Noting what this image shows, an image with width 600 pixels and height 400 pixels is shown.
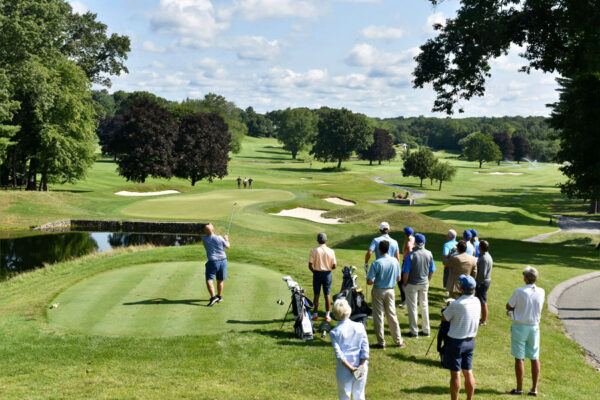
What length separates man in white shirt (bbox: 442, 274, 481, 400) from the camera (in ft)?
25.7

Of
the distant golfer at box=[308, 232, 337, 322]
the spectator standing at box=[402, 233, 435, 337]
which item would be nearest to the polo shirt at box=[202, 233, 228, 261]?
the distant golfer at box=[308, 232, 337, 322]

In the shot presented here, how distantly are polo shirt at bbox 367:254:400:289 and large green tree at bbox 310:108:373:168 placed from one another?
365ft

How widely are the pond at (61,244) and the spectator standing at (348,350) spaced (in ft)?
68.7

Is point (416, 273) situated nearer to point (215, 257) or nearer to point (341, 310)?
point (341, 310)

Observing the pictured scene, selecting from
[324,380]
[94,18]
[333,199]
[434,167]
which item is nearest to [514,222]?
[333,199]

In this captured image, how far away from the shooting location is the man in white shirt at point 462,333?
7848 millimetres

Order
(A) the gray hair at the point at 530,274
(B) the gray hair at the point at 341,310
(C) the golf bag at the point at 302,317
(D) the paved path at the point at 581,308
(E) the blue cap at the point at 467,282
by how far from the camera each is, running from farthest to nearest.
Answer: (D) the paved path at the point at 581,308, (C) the golf bag at the point at 302,317, (A) the gray hair at the point at 530,274, (E) the blue cap at the point at 467,282, (B) the gray hair at the point at 341,310

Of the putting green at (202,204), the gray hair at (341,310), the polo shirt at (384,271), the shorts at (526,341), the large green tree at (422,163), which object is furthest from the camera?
the large green tree at (422,163)

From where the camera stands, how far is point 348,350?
666 centimetres

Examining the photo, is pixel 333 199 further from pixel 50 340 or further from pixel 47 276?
pixel 50 340

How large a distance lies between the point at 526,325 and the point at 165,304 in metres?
8.62

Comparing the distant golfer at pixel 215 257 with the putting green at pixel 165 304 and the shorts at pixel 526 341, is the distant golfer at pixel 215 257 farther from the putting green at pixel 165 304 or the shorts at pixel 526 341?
the shorts at pixel 526 341

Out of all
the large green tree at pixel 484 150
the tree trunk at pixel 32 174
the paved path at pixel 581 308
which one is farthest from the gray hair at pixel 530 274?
the large green tree at pixel 484 150

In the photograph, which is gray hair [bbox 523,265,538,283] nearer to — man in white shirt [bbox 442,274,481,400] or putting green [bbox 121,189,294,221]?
man in white shirt [bbox 442,274,481,400]
